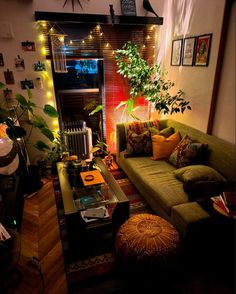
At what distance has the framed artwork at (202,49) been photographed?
232cm

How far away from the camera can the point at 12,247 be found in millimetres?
1541

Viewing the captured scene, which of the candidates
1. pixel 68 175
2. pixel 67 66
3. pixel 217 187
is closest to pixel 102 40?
pixel 67 66

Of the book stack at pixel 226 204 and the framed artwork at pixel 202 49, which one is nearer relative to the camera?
the book stack at pixel 226 204

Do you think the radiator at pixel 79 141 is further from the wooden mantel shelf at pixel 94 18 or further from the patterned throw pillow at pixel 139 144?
the wooden mantel shelf at pixel 94 18

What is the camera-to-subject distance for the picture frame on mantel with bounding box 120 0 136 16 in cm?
287

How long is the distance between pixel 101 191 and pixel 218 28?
2.01m

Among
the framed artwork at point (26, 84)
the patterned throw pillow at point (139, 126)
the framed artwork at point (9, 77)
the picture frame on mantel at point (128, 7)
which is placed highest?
the picture frame on mantel at point (128, 7)

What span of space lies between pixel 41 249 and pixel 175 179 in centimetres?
145

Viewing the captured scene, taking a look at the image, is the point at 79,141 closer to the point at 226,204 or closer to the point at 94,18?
the point at 94,18

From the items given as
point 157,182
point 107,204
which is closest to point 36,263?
point 107,204

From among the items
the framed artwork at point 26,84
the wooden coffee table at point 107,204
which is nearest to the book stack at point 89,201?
the wooden coffee table at point 107,204

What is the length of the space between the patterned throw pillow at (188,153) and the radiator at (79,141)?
4.68ft

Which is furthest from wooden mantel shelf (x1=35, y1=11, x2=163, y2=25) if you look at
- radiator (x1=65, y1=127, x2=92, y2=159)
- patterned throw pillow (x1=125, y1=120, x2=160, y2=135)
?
radiator (x1=65, y1=127, x2=92, y2=159)

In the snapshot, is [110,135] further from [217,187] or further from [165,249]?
[165,249]
